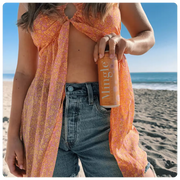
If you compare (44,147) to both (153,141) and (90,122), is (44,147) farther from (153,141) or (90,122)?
(153,141)

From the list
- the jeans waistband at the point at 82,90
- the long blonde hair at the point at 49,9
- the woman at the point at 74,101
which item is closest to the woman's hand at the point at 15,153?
the woman at the point at 74,101

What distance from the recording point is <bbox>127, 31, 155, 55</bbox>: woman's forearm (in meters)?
0.91

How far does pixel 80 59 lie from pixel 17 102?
504 mm

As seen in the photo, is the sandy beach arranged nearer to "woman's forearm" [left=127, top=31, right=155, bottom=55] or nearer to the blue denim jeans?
the blue denim jeans

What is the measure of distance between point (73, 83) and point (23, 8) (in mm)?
672

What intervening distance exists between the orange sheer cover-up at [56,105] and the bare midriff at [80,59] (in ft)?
0.12

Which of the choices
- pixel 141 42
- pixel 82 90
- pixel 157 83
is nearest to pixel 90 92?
pixel 82 90

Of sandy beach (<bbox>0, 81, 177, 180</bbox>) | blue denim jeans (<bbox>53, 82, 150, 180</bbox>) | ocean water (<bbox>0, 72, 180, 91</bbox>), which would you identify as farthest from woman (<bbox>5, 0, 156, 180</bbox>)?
ocean water (<bbox>0, 72, 180, 91</bbox>)

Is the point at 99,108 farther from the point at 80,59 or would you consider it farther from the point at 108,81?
the point at 80,59

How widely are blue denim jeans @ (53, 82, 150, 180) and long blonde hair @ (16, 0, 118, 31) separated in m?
0.43

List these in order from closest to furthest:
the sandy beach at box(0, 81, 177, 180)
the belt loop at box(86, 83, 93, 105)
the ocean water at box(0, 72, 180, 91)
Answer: the belt loop at box(86, 83, 93, 105) → the sandy beach at box(0, 81, 177, 180) → the ocean water at box(0, 72, 180, 91)

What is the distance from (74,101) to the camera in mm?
910

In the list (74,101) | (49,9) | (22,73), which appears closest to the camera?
(74,101)

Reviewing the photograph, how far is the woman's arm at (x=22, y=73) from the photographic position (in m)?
1.08
